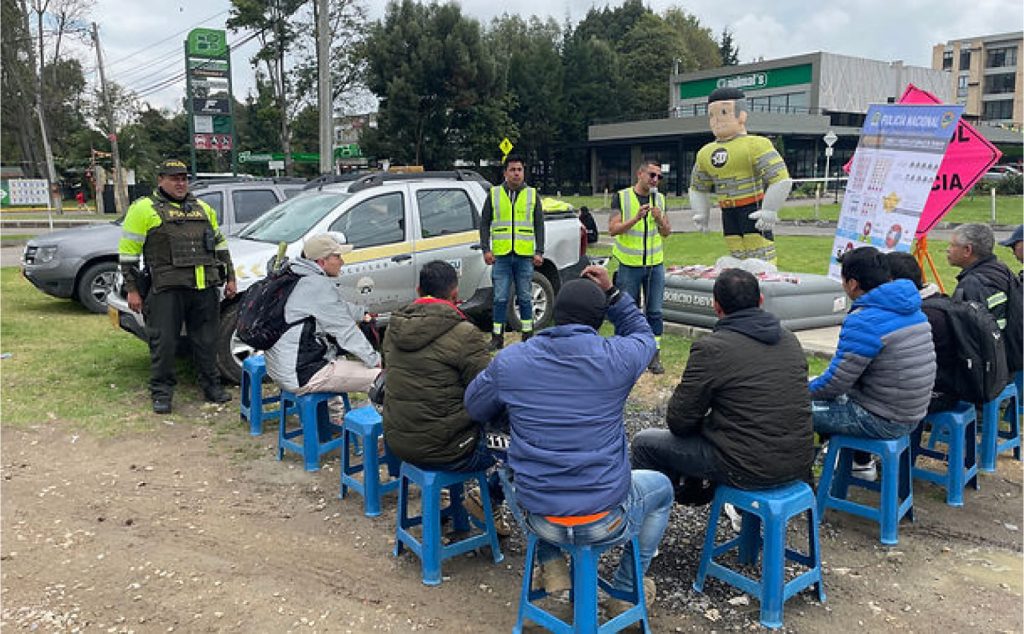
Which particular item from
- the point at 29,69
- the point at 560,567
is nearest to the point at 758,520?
the point at 560,567

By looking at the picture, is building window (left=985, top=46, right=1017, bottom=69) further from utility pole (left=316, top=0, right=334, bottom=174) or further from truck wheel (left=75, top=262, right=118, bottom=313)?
truck wheel (left=75, top=262, right=118, bottom=313)

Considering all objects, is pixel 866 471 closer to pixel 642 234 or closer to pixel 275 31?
pixel 642 234

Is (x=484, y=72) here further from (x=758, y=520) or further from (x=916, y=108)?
(x=758, y=520)

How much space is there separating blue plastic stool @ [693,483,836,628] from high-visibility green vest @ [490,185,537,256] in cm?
417

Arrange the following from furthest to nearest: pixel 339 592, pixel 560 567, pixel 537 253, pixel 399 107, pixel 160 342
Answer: pixel 399 107
pixel 537 253
pixel 160 342
pixel 339 592
pixel 560 567

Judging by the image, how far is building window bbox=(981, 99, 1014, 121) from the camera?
72.3m

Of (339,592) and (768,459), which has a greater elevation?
(768,459)

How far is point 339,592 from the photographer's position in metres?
3.43

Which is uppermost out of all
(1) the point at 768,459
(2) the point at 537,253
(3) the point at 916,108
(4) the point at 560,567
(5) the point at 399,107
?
(5) the point at 399,107

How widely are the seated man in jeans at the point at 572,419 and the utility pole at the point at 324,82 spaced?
42.8ft

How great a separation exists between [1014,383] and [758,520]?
2.86 m

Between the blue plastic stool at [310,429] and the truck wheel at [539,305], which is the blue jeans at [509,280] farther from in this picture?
the blue plastic stool at [310,429]

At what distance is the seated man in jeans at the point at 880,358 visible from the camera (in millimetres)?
3742

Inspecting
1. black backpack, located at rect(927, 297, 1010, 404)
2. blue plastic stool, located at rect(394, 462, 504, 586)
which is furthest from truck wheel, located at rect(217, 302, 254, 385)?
black backpack, located at rect(927, 297, 1010, 404)
